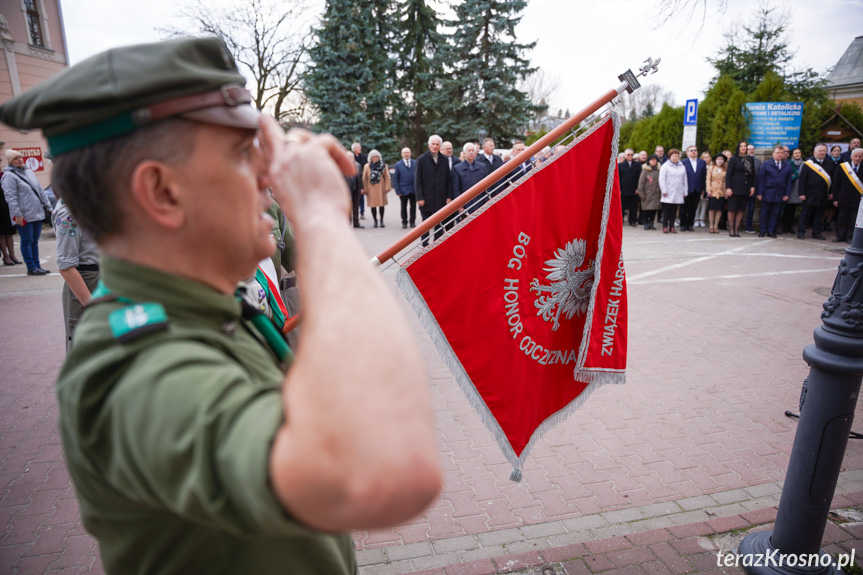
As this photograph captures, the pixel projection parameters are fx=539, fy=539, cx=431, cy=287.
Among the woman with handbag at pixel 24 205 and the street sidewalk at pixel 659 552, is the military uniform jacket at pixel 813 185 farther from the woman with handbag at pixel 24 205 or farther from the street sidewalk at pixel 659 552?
the woman with handbag at pixel 24 205

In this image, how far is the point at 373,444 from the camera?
0.65m

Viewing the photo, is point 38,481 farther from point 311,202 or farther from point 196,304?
point 311,202

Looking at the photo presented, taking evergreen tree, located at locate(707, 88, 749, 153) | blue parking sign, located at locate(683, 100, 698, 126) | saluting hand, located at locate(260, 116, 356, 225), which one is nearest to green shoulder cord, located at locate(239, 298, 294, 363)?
saluting hand, located at locate(260, 116, 356, 225)

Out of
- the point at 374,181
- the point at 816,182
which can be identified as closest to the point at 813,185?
the point at 816,182

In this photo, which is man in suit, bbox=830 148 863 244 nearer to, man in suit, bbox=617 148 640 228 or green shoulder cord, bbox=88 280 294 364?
man in suit, bbox=617 148 640 228

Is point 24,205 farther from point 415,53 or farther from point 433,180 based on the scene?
point 415,53

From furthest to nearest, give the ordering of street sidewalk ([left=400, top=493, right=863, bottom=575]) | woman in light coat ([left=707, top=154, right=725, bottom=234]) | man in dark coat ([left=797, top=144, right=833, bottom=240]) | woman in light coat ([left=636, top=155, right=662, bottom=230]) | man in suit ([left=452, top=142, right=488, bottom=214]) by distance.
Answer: woman in light coat ([left=636, top=155, right=662, bottom=230]) → woman in light coat ([left=707, top=154, right=725, bottom=234]) → man in dark coat ([left=797, top=144, right=833, bottom=240]) → man in suit ([left=452, top=142, right=488, bottom=214]) → street sidewalk ([left=400, top=493, right=863, bottom=575])

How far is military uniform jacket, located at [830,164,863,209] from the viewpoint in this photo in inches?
489

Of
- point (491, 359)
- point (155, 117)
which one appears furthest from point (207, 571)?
point (491, 359)

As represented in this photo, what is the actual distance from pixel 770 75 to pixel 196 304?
19.1 metres

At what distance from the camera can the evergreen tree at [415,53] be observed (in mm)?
27781

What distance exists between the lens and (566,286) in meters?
2.75

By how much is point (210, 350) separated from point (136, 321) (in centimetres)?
12

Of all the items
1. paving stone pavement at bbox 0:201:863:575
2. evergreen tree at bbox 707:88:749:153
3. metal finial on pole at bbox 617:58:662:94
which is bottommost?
paving stone pavement at bbox 0:201:863:575
